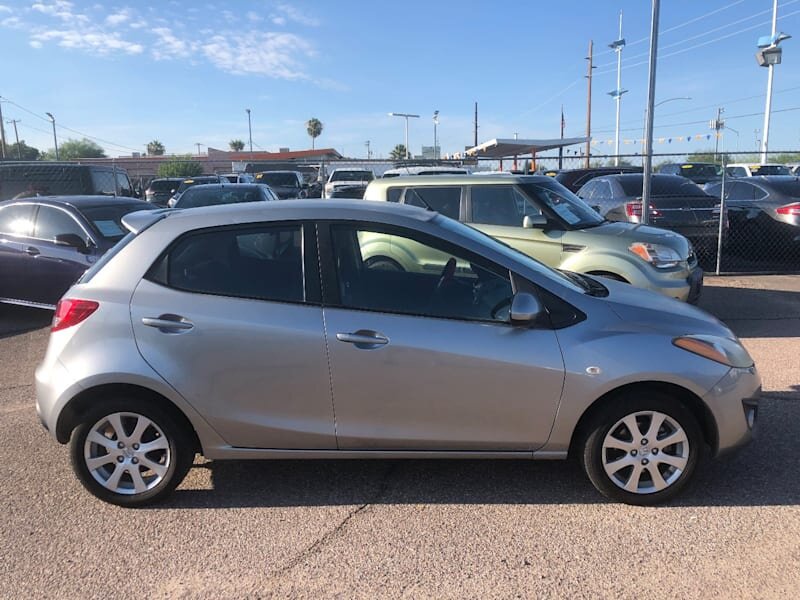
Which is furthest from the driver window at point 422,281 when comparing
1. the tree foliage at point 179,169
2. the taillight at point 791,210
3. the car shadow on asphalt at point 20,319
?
the tree foliage at point 179,169

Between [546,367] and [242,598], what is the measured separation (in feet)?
5.80

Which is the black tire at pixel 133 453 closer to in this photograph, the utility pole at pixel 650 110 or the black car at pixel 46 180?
the utility pole at pixel 650 110

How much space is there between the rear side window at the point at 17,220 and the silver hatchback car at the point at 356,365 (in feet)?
16.5

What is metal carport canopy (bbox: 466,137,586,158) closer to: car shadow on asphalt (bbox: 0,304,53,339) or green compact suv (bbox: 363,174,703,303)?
green compact suv (bbox: 363,174,703,303)

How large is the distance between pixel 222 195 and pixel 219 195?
7cm

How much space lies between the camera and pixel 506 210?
693cm

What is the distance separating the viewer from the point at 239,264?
343 cm

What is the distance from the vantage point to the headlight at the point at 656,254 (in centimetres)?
639

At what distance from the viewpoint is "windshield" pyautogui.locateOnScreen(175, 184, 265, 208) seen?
11.4m

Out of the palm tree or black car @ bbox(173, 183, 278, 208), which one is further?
the palm tree

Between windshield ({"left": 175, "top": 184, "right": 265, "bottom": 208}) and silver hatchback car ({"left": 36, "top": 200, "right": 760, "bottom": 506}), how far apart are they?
8.26 metres

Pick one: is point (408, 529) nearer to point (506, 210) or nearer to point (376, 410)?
point (376, 410)

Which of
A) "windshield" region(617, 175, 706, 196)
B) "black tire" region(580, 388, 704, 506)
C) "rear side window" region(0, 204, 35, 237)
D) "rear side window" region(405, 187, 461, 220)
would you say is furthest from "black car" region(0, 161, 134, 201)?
"black tire" region(580, 388, 704, 506)

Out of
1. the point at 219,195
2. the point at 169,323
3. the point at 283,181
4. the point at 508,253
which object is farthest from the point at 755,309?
the point at 283,181
